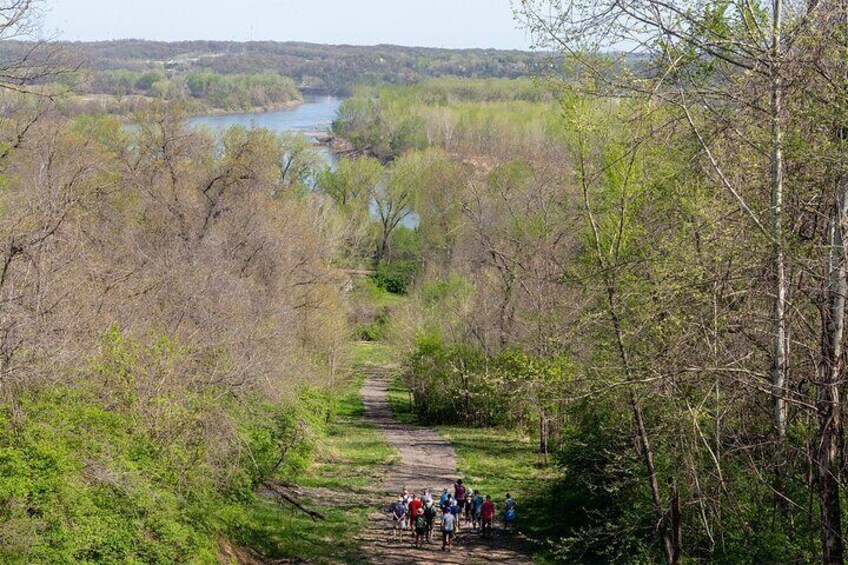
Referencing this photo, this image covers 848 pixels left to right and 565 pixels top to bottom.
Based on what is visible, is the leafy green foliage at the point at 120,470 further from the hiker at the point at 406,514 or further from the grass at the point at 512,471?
the grass at the point at 512,471

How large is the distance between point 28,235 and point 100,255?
36.4 feet

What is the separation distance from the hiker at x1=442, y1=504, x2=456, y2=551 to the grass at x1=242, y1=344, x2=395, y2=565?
174 cm

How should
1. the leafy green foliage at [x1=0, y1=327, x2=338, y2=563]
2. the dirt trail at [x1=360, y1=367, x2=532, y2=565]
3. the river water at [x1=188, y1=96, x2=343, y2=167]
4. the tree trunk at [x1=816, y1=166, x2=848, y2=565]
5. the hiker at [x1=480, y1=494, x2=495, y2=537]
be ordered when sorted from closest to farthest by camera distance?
the tree trunk at [x1=816, y1=166, x2=848, y2=565], the leafy green foliage at [x1=0, y1=327, x2=338, y2=563], the dirt trail at [x1=360, y1=367, x2=532, y2=565], the hiker at [x1=480, y1=494, x2=495, y2=537], the river water at [x1=188, y1=96, x2=343, y2=167]

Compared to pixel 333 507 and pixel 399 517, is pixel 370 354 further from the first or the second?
pixel 399 517

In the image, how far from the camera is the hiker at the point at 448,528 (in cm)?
1795

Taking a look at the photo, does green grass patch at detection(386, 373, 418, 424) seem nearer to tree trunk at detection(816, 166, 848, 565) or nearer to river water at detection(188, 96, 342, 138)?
tree trunk at detection(816, 166, 848, 565)

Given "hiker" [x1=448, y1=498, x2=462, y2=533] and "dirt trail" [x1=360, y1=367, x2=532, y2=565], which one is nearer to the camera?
"dirt trail" [x1=360, y1=367, x2=532, y2=565]

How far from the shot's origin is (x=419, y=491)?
77.9 feet

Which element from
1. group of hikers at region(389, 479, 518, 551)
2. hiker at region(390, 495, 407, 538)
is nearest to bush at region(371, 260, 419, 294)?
group of hikers at region(389, 479, 518, 551)

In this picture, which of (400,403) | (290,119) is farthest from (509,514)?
(290,119)

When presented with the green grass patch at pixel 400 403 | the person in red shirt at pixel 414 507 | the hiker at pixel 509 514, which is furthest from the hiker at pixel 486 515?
the green grass patch at pixel 400 403

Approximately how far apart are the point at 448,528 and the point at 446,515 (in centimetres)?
26

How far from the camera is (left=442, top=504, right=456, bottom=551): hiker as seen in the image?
17953mm

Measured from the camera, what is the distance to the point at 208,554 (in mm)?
14070
